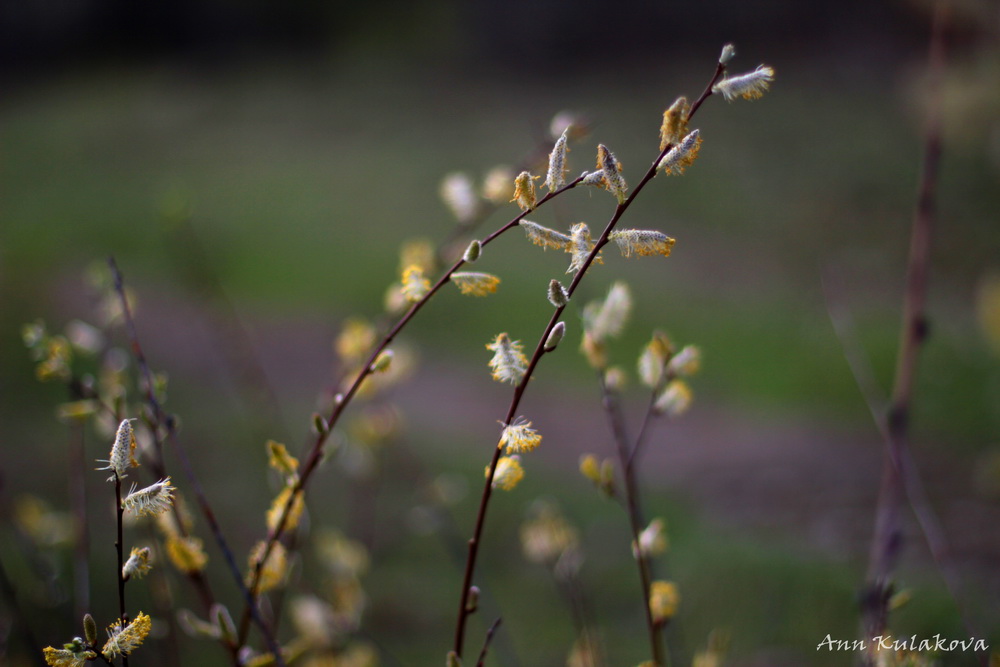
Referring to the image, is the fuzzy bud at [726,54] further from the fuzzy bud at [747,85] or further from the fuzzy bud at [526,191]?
the fuzzy bud at [526,191]

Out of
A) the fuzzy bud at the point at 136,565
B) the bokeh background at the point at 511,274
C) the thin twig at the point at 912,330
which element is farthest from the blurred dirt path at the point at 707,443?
the fuzzy bud at the point at 136,565

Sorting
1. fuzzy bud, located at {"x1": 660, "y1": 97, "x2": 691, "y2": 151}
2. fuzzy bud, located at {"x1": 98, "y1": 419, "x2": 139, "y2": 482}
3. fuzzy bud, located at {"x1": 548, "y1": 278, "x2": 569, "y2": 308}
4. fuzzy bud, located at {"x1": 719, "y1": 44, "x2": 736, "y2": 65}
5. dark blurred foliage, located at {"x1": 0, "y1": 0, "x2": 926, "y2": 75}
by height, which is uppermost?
dark blurred foliage, located at {"x1": 0, "y1": 0, "x2": 926, "y2": 75}

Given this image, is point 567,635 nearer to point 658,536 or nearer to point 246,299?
point 658,536

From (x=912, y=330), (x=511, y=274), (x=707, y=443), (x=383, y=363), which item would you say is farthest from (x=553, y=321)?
(x=511, y=274)

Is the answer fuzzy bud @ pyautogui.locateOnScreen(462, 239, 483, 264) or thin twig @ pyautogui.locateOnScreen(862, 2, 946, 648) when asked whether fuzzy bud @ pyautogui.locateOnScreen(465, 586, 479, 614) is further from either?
thin twig @ pyautogui.locateOnScreen(862, 2, 946, 648)

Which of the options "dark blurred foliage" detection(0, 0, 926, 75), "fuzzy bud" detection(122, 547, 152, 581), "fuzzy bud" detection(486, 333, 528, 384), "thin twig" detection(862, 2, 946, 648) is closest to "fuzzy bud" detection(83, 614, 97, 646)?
"fuzzy bud" detection(122, 547, 152, 581)
